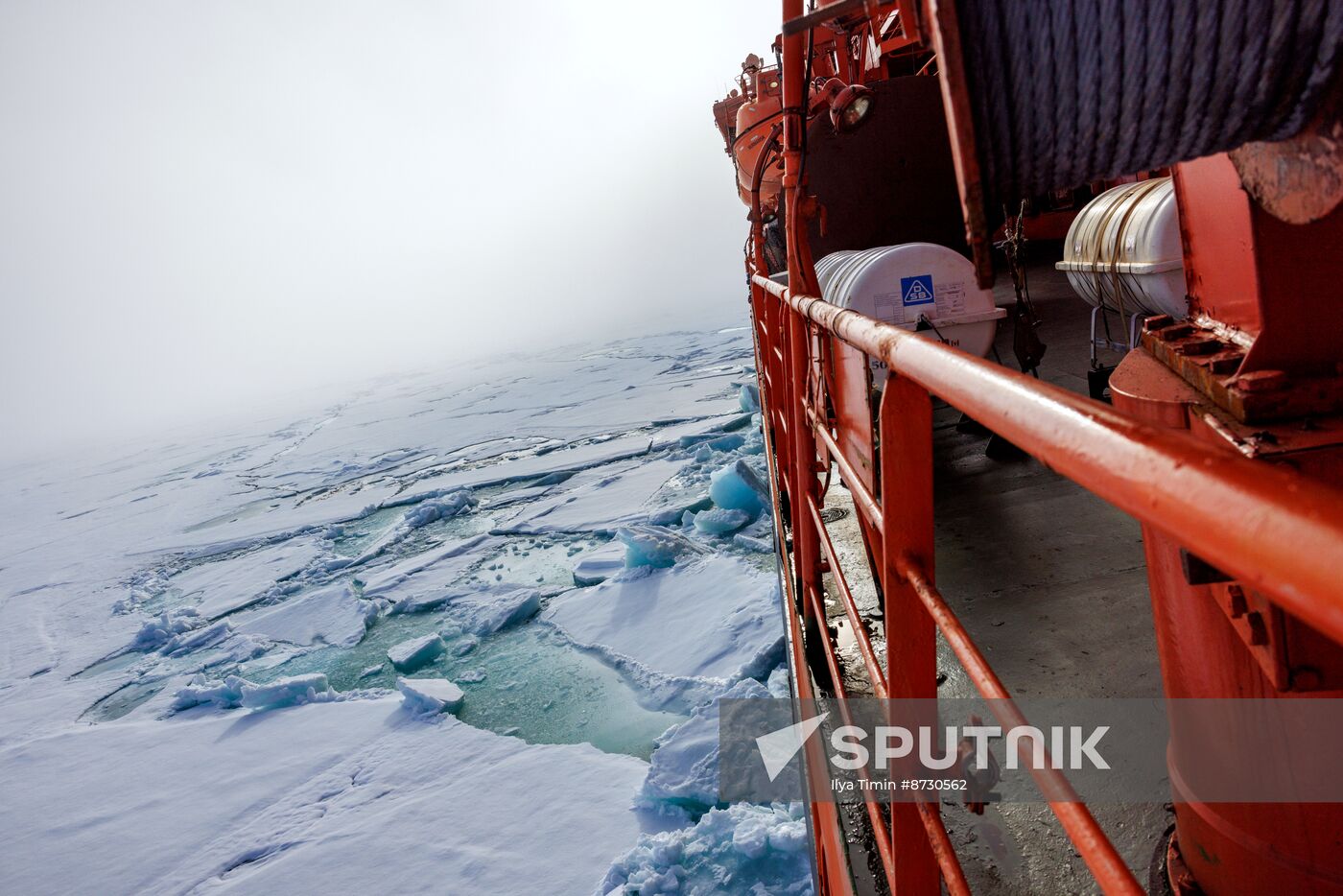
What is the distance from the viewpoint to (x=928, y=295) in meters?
3.66

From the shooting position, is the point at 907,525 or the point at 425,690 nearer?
the point at 907,525

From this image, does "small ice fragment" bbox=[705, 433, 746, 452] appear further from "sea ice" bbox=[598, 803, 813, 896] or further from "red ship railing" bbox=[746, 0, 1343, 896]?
"red ship railing" bbox=[746, 0, 1343, 896]

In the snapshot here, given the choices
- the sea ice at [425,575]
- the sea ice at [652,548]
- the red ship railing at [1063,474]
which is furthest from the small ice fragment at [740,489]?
the red ship railing at [1063,474]

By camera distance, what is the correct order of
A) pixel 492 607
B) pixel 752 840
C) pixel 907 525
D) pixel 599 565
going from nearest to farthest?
1. pixel 907 525
2. pixel 752 840
3. pixel 492 607
4. pixel 599 565

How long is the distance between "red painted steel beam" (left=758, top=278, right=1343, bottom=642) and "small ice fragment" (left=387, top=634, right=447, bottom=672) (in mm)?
5650

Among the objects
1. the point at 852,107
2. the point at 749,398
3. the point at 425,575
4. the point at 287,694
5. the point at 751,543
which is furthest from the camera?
the point at 749,398

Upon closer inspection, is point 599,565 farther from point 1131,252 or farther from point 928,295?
point 1131,252

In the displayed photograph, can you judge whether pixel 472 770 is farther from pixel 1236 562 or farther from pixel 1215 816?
pixel 1236 562

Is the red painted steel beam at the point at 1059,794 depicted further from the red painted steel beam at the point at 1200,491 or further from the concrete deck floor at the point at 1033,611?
the concrete deck floor at the point at 1033,611

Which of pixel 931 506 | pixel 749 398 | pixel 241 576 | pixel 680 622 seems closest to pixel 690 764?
pixel 680 622

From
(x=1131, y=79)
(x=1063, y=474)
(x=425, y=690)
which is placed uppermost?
(x=1131, y=79)

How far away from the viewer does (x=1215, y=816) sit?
1031 millimetres

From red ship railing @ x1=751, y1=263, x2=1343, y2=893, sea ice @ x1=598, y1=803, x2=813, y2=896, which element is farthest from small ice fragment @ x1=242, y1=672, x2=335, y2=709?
red ship railing @ x1=751, y1=263, x2=1343, y2=893

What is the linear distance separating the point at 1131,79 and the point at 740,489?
6206mm
